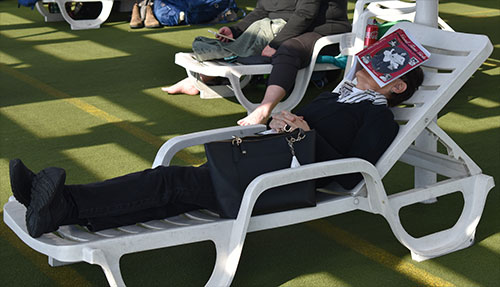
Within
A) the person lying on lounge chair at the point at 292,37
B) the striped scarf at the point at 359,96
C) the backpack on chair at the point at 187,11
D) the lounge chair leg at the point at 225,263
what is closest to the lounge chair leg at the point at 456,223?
the striped scarf at the point at 359,96

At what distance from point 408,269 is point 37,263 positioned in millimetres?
1574

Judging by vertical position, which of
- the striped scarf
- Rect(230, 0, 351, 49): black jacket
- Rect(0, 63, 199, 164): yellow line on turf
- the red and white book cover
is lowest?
Rect(0, 63, 199, 164): yellow line on turf

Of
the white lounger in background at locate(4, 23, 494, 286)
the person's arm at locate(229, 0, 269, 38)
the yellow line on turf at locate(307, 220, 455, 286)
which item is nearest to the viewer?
the white lounger in background at locate(4, 23, 494, 286)

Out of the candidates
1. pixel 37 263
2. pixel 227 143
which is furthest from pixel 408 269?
pixel 37 263

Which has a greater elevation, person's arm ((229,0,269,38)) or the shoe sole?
the shoe sole

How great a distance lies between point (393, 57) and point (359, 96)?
0.77 ft

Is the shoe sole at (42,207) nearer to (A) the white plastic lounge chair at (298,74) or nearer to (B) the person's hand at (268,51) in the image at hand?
(A) the white plastic lounge chair at (298,74)

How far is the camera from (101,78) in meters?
6.55

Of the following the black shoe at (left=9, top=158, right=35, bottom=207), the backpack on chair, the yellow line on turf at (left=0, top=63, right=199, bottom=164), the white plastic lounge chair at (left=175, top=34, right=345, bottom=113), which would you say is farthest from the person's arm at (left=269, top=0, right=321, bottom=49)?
the backpack on chair

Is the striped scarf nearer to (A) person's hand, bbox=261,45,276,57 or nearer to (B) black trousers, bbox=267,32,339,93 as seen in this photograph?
(B) black trousers, bbox=267,32,339,93

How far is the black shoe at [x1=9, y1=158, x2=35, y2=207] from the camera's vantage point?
271cm

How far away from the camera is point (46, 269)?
3223 mm

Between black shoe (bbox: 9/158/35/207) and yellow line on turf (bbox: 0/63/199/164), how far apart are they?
1.78 metres

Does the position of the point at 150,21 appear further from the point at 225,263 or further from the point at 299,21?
the point at 225,263
